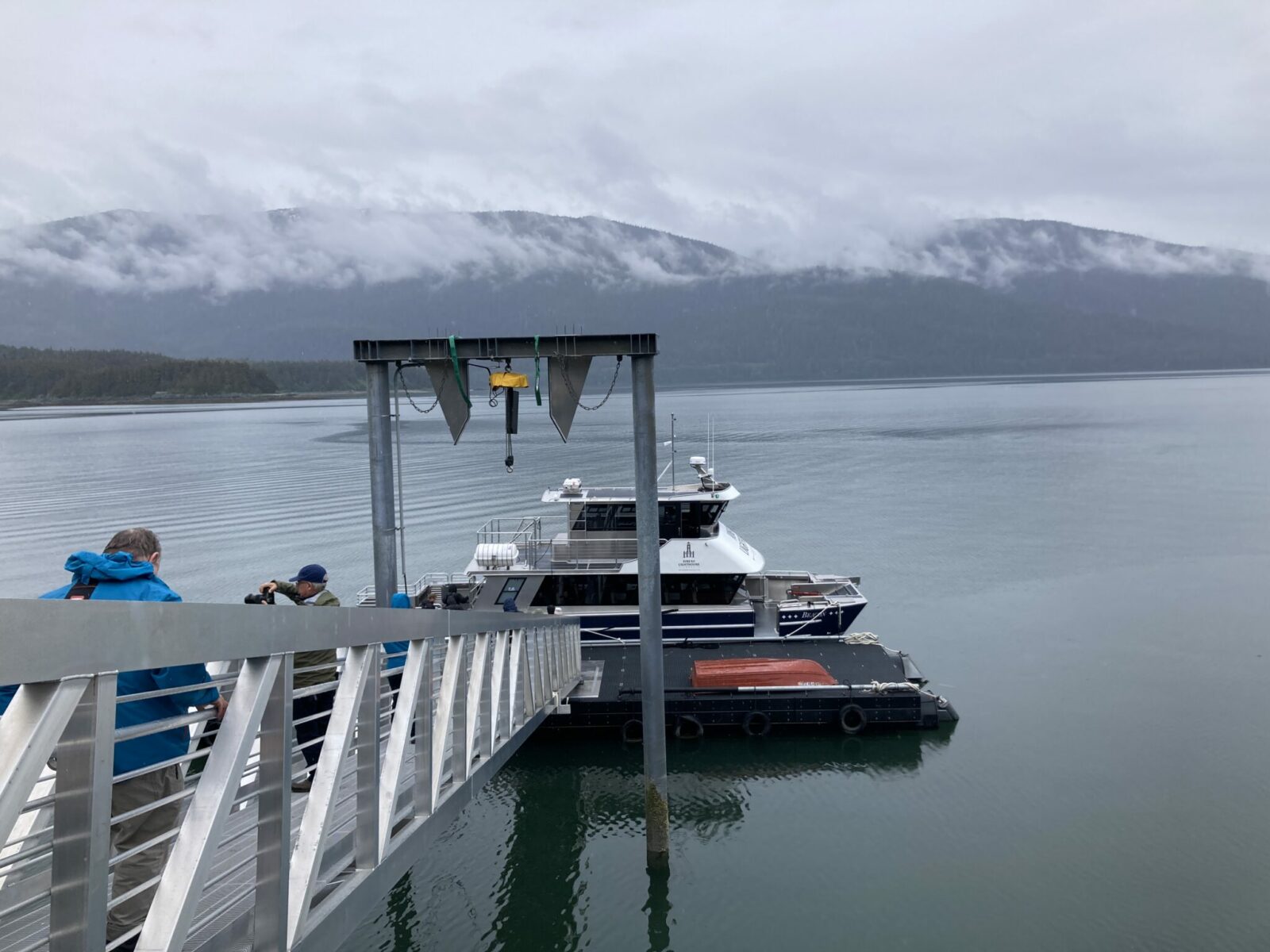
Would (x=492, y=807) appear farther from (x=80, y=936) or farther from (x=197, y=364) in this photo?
(x=197, y=364)

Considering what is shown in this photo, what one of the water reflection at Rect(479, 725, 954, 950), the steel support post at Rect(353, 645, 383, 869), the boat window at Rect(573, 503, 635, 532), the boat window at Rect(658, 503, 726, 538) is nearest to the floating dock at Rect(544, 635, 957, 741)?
the water reflection at Rect(479, 725, 954, 950)

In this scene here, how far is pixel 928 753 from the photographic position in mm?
18156

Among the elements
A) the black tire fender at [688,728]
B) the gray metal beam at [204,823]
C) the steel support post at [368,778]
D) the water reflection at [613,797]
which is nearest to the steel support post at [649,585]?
the water reflection at [613,797]

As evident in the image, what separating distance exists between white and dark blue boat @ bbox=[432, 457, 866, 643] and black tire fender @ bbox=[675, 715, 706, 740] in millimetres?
3970

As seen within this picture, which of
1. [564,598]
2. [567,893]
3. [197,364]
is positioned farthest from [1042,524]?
[197,364]

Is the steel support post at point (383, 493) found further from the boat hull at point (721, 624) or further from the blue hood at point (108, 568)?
the boat hull at point (721, 624)

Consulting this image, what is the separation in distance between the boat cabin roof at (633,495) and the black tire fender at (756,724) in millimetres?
5356

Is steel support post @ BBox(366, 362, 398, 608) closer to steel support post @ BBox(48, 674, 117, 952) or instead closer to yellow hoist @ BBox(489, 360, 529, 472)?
yellow hoist @ BBox(489, 360, 529, 472)

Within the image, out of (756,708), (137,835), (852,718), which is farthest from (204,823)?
(852,718)

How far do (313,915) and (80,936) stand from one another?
2.25 metres

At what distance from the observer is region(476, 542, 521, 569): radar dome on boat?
71.8 ft

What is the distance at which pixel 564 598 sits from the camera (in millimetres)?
22484

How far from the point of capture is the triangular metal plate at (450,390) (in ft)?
39.8

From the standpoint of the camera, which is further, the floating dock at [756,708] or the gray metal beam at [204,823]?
the floating dock at [756,708]
